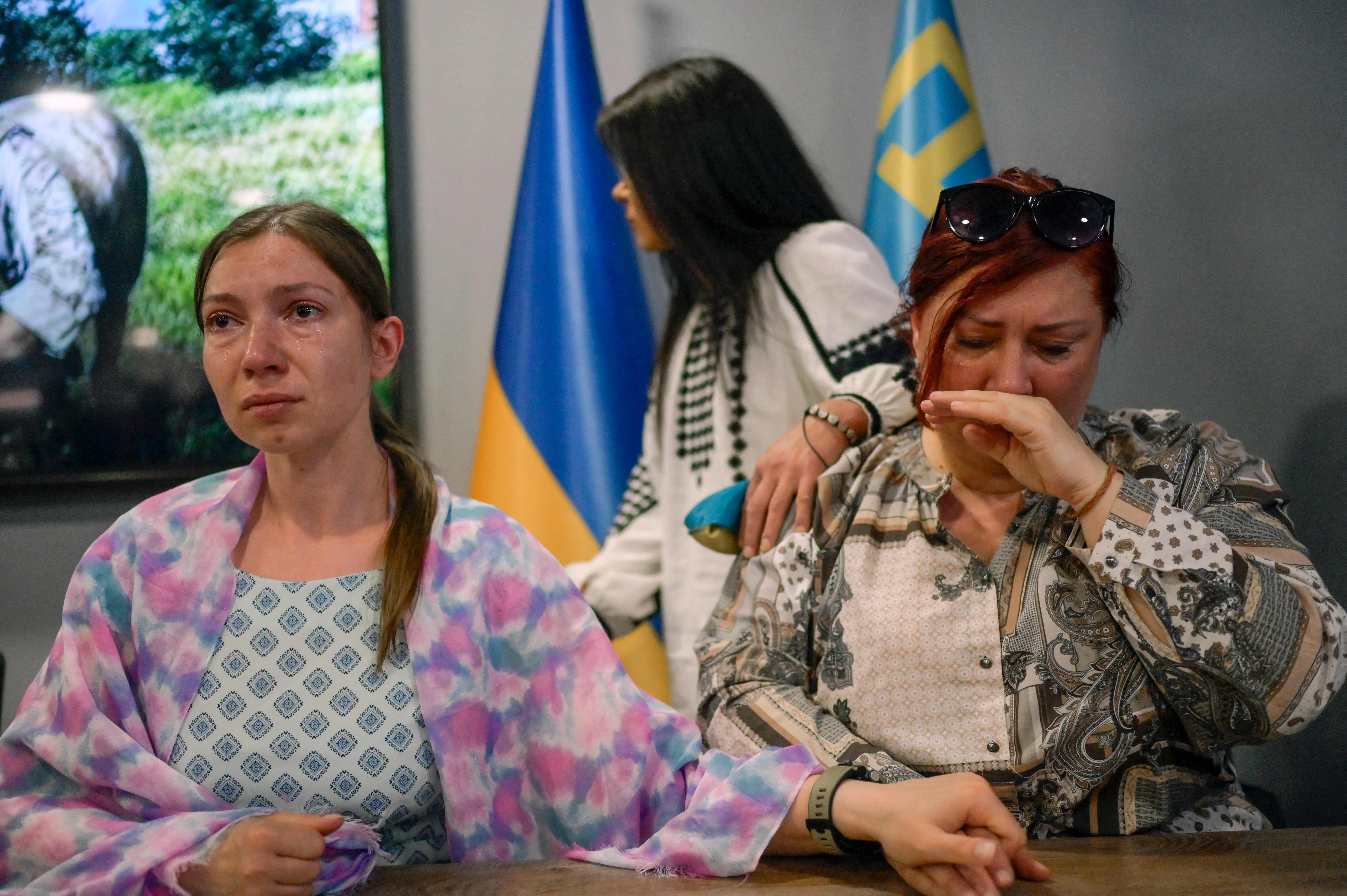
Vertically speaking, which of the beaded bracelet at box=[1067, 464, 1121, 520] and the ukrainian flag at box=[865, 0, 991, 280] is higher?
the ukrainian flag at box=[865, 0, 991, 280]

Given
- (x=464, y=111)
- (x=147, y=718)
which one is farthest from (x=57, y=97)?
(x=147, y=718)

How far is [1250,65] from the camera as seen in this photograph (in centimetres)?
218

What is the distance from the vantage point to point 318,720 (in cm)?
106

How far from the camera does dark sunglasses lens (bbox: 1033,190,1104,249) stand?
1.17 meters

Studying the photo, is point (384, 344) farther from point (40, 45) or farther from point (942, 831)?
point (40, 45)

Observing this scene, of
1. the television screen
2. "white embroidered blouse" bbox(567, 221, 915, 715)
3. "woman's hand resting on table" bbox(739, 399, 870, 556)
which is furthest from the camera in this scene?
the television screen

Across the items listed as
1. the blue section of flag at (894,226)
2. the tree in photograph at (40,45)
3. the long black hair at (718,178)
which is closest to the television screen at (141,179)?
the tree in photograph at (40,45)

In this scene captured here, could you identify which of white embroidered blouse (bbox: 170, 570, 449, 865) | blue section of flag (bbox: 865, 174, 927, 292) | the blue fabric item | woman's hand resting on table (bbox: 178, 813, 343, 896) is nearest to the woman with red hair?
the blue fabric item

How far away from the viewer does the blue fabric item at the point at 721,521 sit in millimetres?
1498

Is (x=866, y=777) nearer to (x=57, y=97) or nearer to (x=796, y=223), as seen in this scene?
(x=796, y=223)

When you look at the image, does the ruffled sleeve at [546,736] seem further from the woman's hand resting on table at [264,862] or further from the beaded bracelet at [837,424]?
the beaded bracelet at [837,424]

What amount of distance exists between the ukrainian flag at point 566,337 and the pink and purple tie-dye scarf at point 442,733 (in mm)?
1000

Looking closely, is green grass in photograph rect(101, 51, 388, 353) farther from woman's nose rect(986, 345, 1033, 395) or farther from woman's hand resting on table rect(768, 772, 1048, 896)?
woman's hand resting on table rect(768, 772, 1048, 896)

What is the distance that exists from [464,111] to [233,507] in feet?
5.12
